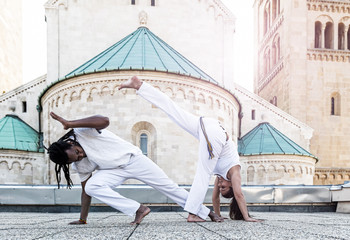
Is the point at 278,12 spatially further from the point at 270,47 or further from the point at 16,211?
the point at 16,211

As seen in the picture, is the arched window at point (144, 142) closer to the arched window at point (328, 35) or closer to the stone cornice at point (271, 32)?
the stone cornice at point (271, 32)

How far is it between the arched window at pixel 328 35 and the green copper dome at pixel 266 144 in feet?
35.9

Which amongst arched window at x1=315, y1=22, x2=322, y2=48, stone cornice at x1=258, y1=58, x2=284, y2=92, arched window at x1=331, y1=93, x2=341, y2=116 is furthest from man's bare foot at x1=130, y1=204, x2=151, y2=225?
arched window at x1=315, y1=22, x2=322, y2=48

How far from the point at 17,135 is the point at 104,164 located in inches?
559

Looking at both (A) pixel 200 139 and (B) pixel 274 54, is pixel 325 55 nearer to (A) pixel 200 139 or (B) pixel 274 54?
(B) pixel 274 54

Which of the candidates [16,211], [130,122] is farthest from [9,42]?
[16,211]

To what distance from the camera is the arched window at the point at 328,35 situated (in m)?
25.8

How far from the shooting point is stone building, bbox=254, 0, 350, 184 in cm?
2391

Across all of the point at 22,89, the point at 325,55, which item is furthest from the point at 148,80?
the point at 325,55

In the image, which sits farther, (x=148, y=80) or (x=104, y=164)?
(x=148, y=80)

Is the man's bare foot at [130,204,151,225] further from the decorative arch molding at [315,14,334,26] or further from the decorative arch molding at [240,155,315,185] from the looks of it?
the decorative arch molding at [315,14,334,26]

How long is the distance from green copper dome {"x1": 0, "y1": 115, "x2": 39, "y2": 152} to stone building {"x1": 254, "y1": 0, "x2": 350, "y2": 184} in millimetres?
17407

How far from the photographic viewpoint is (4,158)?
15.2 meters

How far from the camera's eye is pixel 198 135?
4.58 metres
